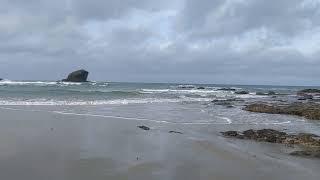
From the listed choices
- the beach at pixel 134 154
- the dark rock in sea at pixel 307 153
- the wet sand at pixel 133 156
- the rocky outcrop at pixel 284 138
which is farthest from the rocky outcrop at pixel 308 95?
the dark rock in sea at pixel 307 153

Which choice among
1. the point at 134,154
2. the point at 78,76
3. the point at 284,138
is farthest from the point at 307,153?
the point at 78,76

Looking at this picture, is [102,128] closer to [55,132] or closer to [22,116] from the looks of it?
[55,132]

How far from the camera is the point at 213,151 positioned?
12078 mm

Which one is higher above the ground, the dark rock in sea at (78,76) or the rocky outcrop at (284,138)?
the dark rock in sea at (78,76)

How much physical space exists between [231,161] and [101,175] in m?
3.50

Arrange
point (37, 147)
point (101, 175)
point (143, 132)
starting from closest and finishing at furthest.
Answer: point (101, 175) → point (37, 147) → point (143, 132)

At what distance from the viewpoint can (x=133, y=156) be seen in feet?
35.5

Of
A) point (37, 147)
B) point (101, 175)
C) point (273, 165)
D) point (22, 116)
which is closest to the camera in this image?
point (101, 175)

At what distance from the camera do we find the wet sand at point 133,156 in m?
9.03

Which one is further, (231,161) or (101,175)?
(231,161)

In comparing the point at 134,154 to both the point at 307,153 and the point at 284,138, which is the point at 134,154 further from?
the point at 284,138

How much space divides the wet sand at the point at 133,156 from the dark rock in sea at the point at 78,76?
87.5 meters

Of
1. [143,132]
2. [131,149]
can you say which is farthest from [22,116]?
[131,149]

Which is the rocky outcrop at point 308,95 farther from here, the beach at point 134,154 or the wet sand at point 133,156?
Answer: the wet sand at point 133,156
